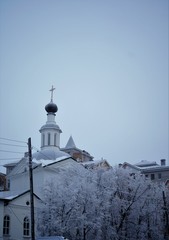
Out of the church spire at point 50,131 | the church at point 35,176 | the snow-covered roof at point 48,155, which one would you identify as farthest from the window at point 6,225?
the church spire at point 50,131

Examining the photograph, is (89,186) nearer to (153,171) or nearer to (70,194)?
(70,194)

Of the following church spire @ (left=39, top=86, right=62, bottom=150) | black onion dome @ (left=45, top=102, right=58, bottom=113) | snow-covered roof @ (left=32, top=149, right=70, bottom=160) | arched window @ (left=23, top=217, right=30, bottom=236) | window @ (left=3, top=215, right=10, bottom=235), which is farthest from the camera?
black onion dome @ (left=45, top=102, right=58, bottom=113)

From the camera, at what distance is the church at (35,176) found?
33906mm

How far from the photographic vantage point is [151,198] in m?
41.8

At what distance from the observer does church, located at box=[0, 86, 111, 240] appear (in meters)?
33.9

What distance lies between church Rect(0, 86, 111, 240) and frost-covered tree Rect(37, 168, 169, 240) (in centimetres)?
242

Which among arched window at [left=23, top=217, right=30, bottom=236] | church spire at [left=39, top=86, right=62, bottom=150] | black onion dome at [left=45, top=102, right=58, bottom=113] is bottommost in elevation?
arched window at [left=23, top=217, right=30, bottom=236]

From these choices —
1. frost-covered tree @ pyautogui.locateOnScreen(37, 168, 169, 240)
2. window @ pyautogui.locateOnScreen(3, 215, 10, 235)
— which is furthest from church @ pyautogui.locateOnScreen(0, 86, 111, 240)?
frost-covered tree @ pyautogui.locateOnScreen(37, 168, 169, 240)

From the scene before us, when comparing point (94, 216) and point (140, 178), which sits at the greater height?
point (140, 178)

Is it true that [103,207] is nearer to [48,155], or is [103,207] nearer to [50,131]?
[48,155]

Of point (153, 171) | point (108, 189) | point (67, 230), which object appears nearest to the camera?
point (67, 230)

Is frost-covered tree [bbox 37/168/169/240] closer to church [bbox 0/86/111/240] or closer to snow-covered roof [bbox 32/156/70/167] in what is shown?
church [bbox 0/86/111/240]

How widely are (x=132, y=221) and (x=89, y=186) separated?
832cm

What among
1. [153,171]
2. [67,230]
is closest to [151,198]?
[67,230]
